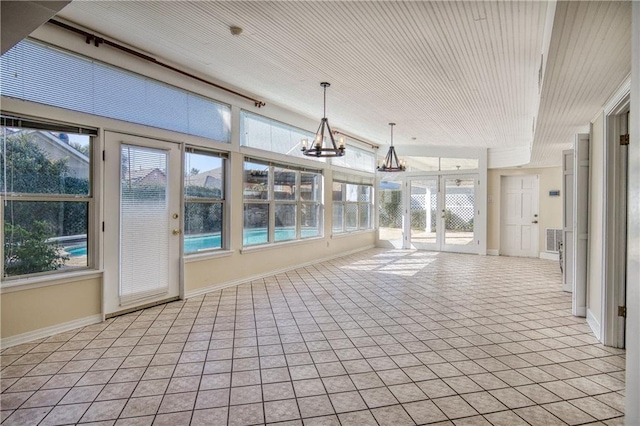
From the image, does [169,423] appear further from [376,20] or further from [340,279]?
[340,279]

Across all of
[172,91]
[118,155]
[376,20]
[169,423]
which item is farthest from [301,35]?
[169,423]

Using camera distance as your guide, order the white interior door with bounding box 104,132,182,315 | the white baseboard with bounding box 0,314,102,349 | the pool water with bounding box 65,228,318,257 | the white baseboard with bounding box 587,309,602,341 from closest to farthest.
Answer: the white baseboard with bounding box 0,314,102,349
the white baseboard with bounding box 587,309,602,341
the pool water with bounding box 65,228,318,257
the white interior door with bounding box 104,132,182,315

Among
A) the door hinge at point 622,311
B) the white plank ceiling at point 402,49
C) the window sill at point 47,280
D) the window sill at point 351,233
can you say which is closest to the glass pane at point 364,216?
the window sill at point 351,233

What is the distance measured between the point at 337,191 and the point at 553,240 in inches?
196

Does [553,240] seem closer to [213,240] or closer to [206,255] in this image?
[213,240]

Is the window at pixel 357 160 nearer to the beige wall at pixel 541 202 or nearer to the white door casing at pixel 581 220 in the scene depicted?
the beige wall at pixel 541 202

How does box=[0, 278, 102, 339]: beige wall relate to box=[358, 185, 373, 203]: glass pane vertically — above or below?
below

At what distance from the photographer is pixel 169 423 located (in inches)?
77.5

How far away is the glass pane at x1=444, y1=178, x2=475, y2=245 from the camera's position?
8.86 metres

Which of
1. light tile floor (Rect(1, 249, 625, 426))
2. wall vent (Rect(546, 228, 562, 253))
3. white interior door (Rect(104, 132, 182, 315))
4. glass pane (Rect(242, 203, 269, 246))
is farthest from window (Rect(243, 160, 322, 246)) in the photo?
wall vent (Rect(546, 228, 562, 253))

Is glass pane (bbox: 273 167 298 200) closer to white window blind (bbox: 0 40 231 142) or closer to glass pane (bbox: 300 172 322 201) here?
glass pane (bbox: 300 172 322 201)

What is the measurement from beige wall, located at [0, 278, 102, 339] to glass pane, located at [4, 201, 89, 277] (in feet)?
0.67

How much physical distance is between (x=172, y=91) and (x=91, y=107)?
1064mm

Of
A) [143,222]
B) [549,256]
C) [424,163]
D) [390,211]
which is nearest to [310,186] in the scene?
[390,211]
